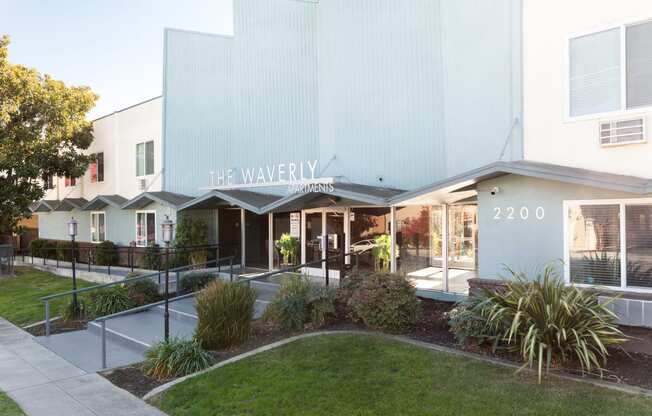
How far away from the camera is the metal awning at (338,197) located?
1133 centimetres

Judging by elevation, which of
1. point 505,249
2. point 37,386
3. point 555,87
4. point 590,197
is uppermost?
point 555,87

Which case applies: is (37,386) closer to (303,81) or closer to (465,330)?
(465,330)

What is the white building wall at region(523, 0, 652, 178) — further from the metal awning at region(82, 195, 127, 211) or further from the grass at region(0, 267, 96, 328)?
the metal awning at region(82, 195, 127, 211)

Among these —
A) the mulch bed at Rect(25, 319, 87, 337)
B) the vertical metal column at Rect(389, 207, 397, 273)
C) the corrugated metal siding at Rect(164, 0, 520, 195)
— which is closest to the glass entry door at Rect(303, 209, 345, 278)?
the corrugated metal siding at Rect(164, 0, 520, 195)

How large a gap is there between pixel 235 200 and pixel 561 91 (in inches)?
387

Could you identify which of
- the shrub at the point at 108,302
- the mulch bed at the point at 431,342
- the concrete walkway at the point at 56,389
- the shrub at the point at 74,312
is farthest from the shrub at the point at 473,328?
the shrub at the point at 74,312

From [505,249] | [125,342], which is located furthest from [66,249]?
[505,249]

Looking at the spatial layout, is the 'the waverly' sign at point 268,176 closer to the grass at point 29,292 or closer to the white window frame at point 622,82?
the grass at point 29,292

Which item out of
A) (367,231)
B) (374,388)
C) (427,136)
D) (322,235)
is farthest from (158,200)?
(374,388)

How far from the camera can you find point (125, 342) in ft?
33.6

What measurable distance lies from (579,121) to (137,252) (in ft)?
56.8

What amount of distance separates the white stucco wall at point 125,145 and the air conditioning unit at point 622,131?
669 inches

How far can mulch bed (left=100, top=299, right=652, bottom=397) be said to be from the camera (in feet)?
20.0

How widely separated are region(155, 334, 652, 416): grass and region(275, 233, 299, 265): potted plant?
798 cm
